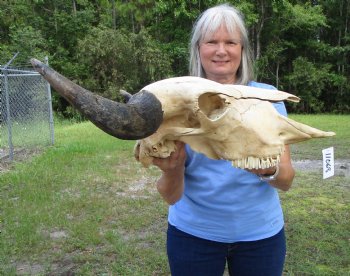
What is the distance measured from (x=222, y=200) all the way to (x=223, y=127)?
42 centimetres

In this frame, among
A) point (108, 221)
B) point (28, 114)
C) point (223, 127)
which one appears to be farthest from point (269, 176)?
point (28, 114)

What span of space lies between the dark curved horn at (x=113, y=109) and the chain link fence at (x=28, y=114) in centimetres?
762

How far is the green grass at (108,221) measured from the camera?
3746 mm

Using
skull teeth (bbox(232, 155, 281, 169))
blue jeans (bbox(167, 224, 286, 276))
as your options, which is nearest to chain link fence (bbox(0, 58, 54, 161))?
blue jeans (bbox(167, 224, 286, 276))

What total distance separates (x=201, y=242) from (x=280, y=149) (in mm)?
591

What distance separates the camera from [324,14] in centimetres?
2397

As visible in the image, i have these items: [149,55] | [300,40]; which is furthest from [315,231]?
[300,40]

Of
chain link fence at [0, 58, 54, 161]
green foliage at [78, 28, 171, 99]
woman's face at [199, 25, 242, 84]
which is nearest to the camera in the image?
woman's face at [199, 25, 242, 84]

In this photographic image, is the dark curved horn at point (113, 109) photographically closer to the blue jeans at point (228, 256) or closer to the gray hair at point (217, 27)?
the gray hair at point (217, 27)

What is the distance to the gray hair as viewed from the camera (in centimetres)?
183

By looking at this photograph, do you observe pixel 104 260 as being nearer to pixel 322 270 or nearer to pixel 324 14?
pixel 322 270

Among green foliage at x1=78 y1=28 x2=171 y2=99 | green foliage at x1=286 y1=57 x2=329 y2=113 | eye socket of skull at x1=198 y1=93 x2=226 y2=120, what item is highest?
eye socket of skull at x1=198 y1=93 x2=226 y2=120

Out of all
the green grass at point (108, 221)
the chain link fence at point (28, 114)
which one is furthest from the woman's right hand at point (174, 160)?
the chain link fence at point (28, 114)

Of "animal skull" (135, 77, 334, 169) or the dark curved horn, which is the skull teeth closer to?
"animal skull" (135, 77, 334, 169)
